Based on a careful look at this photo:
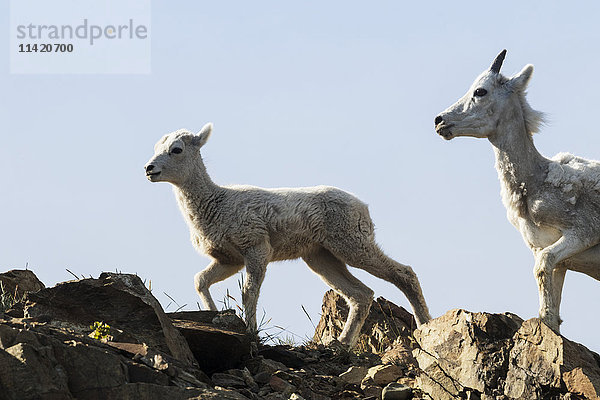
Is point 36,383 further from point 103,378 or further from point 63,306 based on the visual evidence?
point 63,306

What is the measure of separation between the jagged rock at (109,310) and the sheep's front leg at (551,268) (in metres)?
3.81

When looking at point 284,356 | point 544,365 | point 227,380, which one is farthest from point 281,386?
point 544,365

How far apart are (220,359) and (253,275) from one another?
334cm

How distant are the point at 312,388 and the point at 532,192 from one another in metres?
3.64

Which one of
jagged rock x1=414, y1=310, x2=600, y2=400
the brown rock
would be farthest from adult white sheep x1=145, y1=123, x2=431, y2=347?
the brown rock

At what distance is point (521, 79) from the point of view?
10352 mm

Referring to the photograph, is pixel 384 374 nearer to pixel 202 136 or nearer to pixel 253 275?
pixel 253 275

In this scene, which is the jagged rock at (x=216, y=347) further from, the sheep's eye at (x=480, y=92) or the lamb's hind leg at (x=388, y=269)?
the sheep's eye at (x=480, y=92)

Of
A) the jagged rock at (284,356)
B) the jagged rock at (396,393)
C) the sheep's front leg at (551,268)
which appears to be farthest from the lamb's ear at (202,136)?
the jagged rock at (396,393)

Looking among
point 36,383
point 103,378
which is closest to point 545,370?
point 103,378

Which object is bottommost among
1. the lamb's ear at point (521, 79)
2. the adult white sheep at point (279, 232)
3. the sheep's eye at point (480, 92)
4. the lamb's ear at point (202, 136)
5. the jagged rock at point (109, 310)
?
the jagged rock at point (109, 310)

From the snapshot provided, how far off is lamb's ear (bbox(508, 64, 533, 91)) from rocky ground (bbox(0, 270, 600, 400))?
132 inches

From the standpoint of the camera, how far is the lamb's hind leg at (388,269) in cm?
1241

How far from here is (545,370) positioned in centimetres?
732
